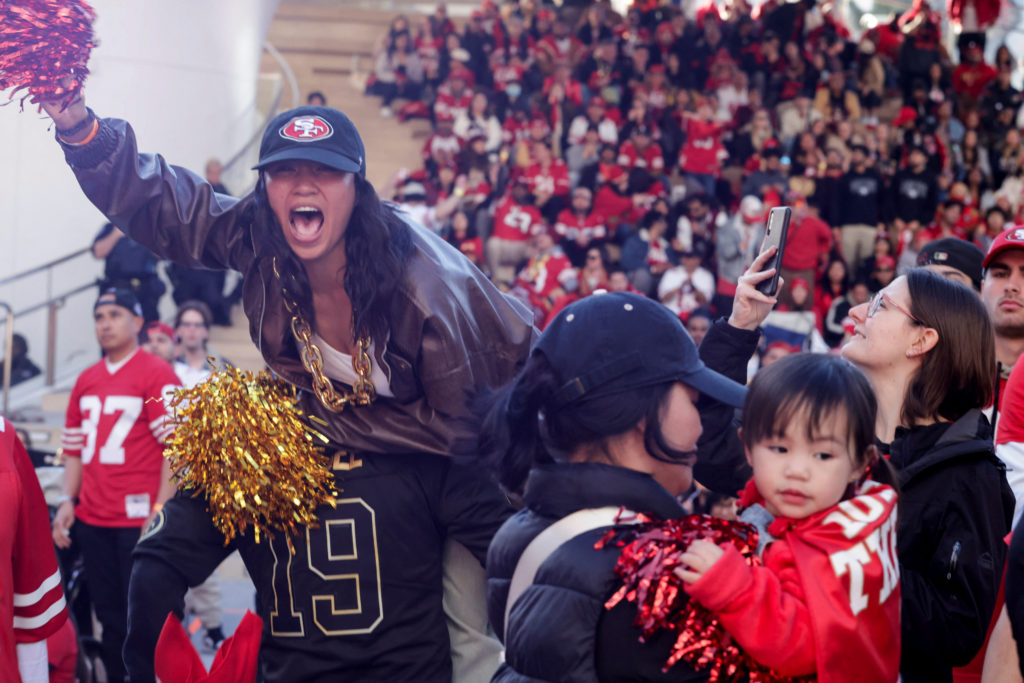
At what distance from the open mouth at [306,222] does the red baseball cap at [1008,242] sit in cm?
192

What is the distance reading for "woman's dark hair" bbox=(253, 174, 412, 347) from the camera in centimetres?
268

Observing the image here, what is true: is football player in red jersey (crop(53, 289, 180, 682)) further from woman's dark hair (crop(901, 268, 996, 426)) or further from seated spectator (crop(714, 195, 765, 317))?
seated spectator (crop(714, 195, 765, 317))

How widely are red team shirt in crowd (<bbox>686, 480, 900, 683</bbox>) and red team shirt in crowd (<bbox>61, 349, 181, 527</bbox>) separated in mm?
4092

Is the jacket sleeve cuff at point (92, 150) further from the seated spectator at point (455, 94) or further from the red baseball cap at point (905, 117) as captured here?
the red baseball cap at point (905, 117)

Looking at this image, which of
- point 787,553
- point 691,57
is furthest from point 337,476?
Answer: point 691,57

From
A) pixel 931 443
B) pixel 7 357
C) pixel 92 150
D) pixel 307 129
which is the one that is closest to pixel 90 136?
pixel 92 150

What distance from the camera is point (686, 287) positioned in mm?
10391

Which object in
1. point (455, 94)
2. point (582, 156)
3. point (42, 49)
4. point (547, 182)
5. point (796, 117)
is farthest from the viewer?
point (796, 117)

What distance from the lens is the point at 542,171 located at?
11.7m

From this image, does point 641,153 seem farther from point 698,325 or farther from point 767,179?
point 698,325

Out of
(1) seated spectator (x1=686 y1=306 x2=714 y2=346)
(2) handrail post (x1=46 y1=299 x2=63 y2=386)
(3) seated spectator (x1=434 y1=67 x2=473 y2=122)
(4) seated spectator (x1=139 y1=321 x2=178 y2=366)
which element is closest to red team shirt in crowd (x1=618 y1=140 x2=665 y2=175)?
(3) seated spectator (x1=434 y1=67 x2=473 y2=122)

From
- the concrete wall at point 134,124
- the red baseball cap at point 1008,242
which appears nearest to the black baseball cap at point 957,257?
the red baseball cap at point 1008,242

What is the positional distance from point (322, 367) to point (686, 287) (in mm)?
7949

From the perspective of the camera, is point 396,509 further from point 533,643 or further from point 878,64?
point 878,64
